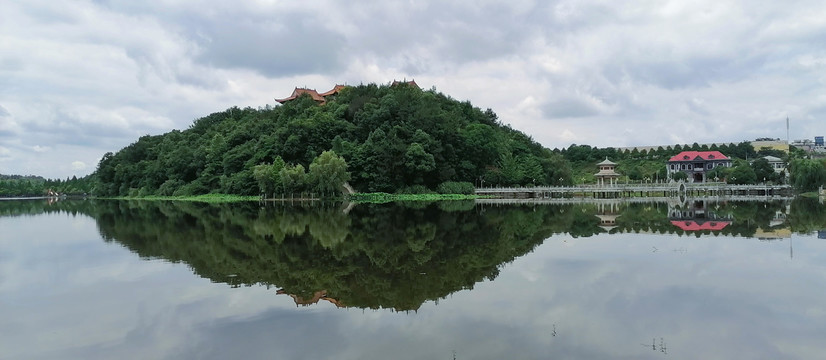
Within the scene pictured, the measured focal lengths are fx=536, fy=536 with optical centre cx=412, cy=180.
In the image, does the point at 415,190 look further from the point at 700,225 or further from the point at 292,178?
the point at 700,225

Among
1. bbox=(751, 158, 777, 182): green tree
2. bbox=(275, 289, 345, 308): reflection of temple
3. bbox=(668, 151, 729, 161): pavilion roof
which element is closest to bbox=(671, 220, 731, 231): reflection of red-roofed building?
bbox=(275, 289, 345, 308): reflection of temple

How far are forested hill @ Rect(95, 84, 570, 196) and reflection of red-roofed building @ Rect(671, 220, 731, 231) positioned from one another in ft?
102

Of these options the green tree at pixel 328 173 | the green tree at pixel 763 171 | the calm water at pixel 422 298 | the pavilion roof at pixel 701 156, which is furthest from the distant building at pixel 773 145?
the calm water at pixel 422 298

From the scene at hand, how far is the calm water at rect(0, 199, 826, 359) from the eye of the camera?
22.2 ft

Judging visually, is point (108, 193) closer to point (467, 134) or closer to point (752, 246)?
point (467, 134)

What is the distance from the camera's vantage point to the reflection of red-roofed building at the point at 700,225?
2099 cm

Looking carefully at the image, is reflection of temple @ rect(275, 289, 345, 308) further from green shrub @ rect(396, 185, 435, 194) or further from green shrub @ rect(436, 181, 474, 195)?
green shrub @ rect(436, 181, 474, 195)

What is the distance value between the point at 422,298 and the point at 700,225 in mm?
17569

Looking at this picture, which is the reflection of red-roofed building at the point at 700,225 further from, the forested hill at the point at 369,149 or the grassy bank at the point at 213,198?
the grassy bank at the point at 213,198

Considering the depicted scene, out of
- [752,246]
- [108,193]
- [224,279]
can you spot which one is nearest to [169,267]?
[224,279]

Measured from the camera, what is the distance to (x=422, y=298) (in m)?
9.21

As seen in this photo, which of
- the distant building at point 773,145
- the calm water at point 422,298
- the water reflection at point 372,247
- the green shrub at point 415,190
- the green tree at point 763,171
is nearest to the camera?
the calm water at point 422,298

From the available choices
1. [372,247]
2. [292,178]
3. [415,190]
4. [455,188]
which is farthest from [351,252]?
[455,188]

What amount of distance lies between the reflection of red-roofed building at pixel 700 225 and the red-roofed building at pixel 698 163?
188 feet
